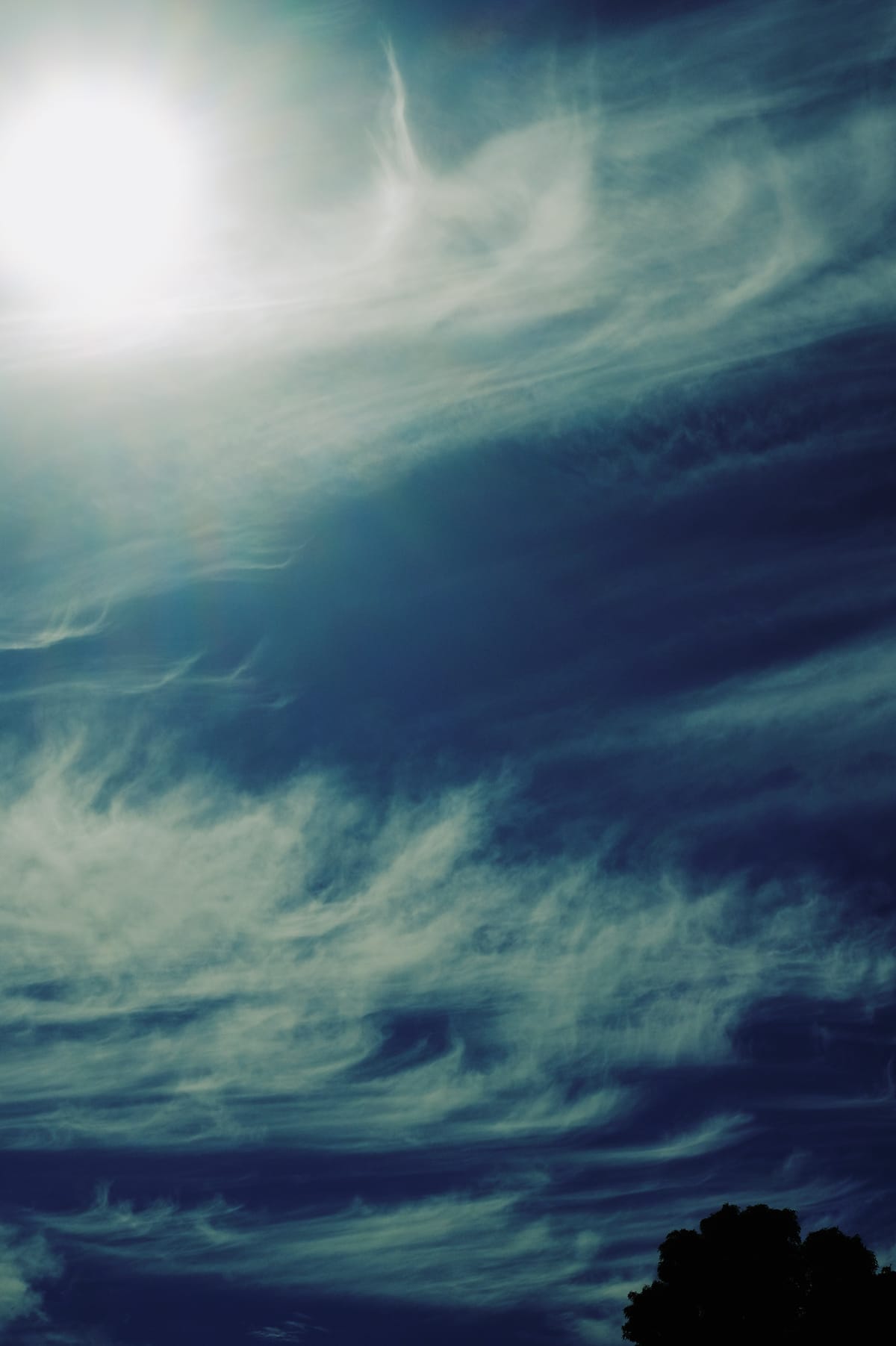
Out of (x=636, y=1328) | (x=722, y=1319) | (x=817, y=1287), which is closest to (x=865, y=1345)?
(x=817, y=1287)

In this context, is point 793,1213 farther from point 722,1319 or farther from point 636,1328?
point 636,1328

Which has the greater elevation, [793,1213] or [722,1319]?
[793,1213]

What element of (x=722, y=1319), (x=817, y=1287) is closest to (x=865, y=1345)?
(x=817, y=1287)

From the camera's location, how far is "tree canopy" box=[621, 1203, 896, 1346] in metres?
47.7

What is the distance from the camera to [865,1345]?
154 ft

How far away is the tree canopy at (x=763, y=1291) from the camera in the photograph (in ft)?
156

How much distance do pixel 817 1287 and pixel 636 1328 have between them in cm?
781

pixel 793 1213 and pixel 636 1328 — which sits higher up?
pixel 793 1213

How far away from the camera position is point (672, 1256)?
50719 mm

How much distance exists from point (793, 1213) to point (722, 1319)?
5.27 m

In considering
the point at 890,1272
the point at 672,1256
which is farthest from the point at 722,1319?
the point at 890,1272

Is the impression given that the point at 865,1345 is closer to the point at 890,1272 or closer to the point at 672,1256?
the point at 890,1272

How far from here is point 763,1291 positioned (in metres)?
48.9

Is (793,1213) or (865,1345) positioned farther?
(793,1213)
